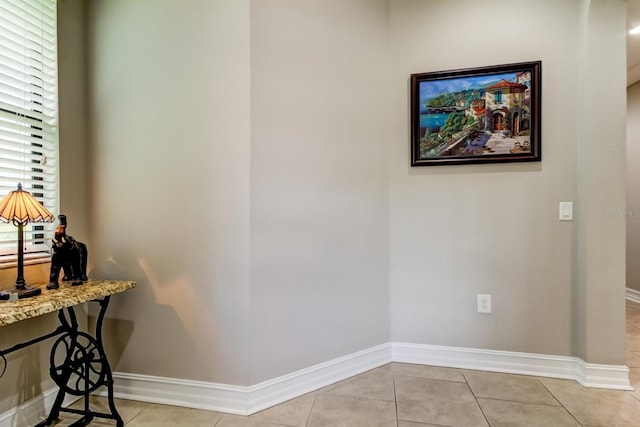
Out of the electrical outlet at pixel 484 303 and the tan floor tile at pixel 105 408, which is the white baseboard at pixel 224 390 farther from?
the electrical outlet at pixel 484 303

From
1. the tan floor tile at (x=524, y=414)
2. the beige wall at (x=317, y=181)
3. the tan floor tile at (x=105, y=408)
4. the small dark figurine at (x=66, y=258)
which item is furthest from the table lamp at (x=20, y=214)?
the tan floor tile at (x=524, y=414)

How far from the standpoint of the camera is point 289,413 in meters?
1.76

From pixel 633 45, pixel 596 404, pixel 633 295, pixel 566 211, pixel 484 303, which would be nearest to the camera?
pixel 596 404

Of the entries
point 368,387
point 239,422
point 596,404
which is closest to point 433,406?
point 368,387

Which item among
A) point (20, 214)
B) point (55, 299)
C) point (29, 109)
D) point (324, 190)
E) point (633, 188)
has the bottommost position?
point (55, 299)

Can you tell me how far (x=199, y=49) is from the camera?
6.08 ft

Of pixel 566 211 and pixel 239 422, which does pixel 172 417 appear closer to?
pixel 239 422

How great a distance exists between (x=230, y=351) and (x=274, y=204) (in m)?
0.87

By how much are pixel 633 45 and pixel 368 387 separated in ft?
12.7

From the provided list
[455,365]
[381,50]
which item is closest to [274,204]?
[381,50]

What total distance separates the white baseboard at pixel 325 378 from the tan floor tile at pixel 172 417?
0.04m

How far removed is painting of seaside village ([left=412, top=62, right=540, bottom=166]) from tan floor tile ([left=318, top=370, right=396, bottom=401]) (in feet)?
5.02

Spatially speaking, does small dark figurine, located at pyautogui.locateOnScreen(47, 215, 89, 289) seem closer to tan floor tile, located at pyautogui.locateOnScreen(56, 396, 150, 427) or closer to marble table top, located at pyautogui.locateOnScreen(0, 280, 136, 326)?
marble table top, located at pyautogui.locateOnScreen(0, 280, 136, 326)

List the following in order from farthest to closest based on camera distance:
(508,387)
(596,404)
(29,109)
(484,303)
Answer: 1. (484,303)
2. (508,387)
3. (596,404)
4. (29,109)
